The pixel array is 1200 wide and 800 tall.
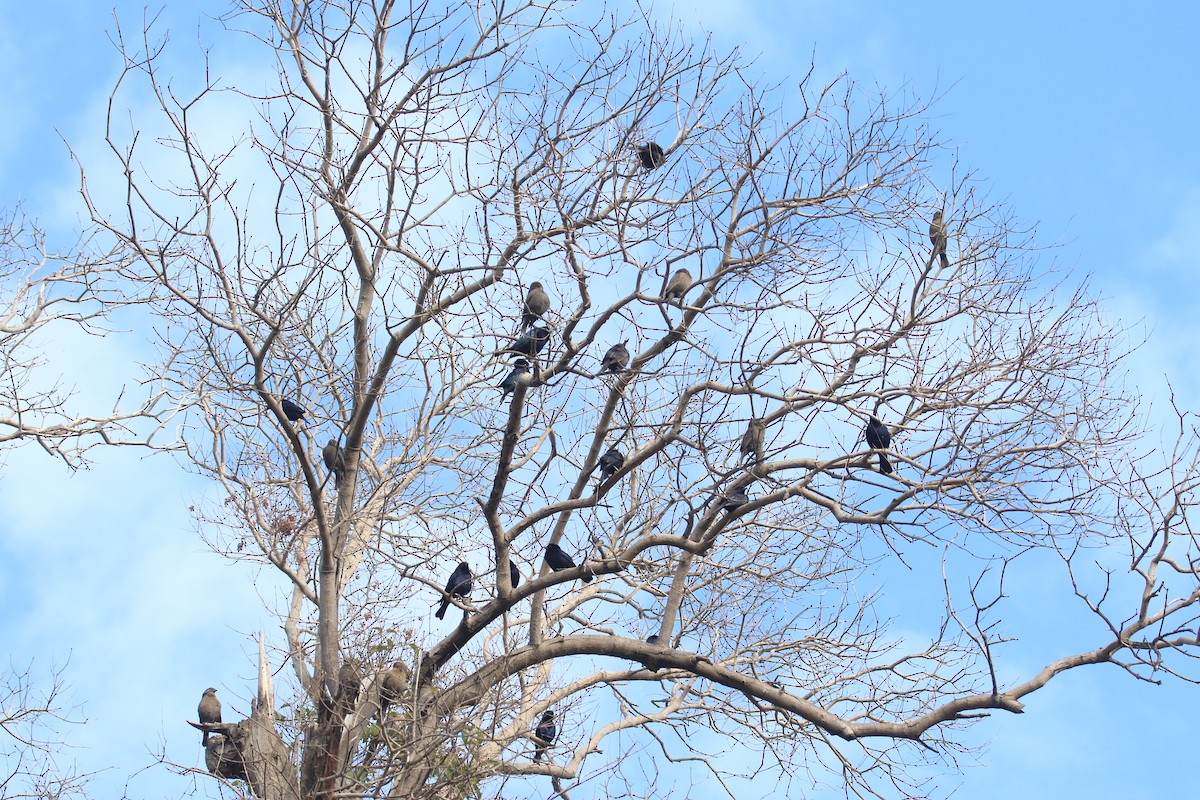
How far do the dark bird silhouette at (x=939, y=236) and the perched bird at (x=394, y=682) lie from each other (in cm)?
543

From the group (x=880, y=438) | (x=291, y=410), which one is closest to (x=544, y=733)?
(x=291, y=410)

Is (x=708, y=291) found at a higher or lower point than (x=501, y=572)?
higher

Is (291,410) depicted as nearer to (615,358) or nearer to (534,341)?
(534,341)

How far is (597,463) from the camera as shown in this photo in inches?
370

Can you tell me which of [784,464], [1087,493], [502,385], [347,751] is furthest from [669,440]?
[347,751]

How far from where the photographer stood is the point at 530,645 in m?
9.72

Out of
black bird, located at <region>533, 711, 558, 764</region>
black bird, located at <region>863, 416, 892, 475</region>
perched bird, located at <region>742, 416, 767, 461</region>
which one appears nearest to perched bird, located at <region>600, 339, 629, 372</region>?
perched bird, located at <region>742, 416, 767, 461</region>

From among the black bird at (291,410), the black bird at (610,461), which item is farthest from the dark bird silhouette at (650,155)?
the black bird at (291,410)

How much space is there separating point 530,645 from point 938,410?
12.2 feet

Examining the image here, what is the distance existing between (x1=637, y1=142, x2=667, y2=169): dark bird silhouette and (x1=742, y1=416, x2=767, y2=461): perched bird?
219 cm

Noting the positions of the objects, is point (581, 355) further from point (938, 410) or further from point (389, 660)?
point (389, 660)

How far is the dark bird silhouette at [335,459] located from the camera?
10.3 meters

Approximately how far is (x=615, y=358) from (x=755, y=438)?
1198 millimetres

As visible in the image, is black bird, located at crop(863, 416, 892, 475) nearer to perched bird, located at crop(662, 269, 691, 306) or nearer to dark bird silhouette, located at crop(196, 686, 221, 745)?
perched bird, located at crop(662, 269, 691, 306)
